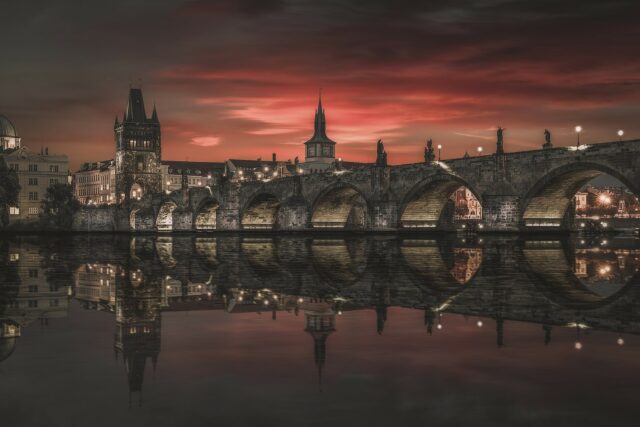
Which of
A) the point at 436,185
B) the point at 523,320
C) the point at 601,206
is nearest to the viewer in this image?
the point at 523,320

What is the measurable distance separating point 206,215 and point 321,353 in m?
97.5

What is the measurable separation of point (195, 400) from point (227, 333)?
153 inches

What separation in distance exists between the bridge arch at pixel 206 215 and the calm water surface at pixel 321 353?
272 feet

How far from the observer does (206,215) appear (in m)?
105

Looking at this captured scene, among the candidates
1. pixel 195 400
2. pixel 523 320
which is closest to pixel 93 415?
pixel 195 400

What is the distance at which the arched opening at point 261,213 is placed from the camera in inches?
3385

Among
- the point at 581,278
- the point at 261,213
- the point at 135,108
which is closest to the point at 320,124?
the point at 135,108

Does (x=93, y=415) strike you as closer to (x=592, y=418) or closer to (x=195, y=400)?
(x=195, y=400)

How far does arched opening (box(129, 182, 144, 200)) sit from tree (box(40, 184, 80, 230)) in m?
38.8

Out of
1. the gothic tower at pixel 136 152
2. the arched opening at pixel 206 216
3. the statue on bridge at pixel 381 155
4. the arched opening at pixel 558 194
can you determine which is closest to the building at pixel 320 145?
the gothic tower at pixel 136 152

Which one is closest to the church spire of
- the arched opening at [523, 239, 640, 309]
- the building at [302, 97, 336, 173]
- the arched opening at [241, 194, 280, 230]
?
the building at [302, 97, 336, 173]

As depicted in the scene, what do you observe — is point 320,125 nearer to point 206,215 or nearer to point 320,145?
point 320,145

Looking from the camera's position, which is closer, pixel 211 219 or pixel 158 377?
pixel 158 377

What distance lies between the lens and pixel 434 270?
860 inches
